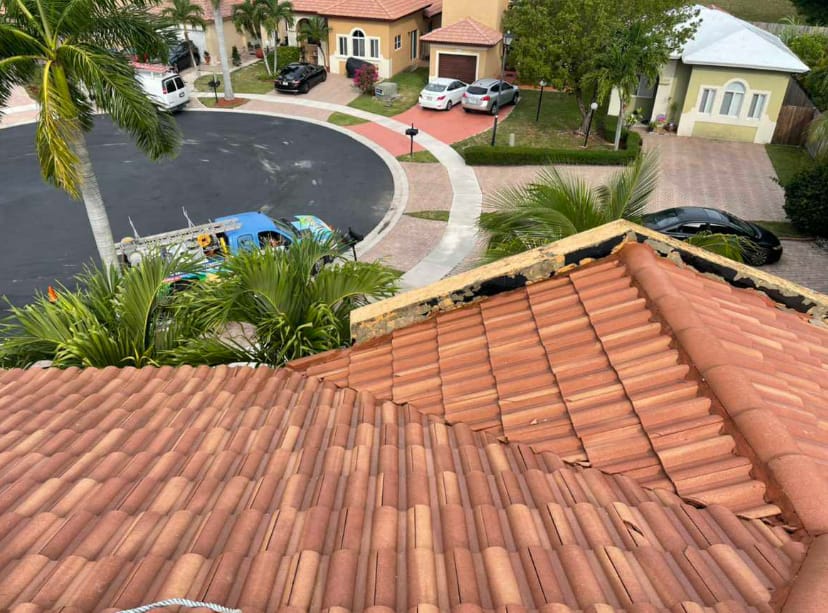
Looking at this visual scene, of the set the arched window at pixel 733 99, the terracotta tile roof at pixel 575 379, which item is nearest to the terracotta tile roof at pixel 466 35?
the arched window at pixel 733 99

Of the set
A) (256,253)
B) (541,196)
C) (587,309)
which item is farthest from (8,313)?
(587,309)

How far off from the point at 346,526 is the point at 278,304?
3.91 meters

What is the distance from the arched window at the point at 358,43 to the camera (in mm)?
34750

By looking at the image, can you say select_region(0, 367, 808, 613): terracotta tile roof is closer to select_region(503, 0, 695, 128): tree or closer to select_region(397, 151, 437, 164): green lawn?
select_region(397, 151, 437, 164): green lawn

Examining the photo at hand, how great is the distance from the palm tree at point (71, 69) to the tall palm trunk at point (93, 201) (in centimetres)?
3

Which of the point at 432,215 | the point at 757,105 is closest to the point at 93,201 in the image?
the point at 432,215

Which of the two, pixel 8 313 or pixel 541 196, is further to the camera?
pixel 8 313

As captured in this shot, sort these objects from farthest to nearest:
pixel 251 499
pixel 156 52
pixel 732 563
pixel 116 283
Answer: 1. pixel 156 52
2. pixel 116 283
3. pixel 251 499
4. pixel 732 563

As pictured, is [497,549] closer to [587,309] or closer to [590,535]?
[590,535]

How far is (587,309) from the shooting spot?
17.7 ft

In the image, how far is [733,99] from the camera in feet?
84.9

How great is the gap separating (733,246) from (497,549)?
22.6 ft

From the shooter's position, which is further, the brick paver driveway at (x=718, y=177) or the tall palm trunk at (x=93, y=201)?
the brick paver driveway at (x=718, y=177)

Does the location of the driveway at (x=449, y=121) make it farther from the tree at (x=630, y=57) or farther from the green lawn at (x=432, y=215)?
the green lawn at (x=432, y=215)
